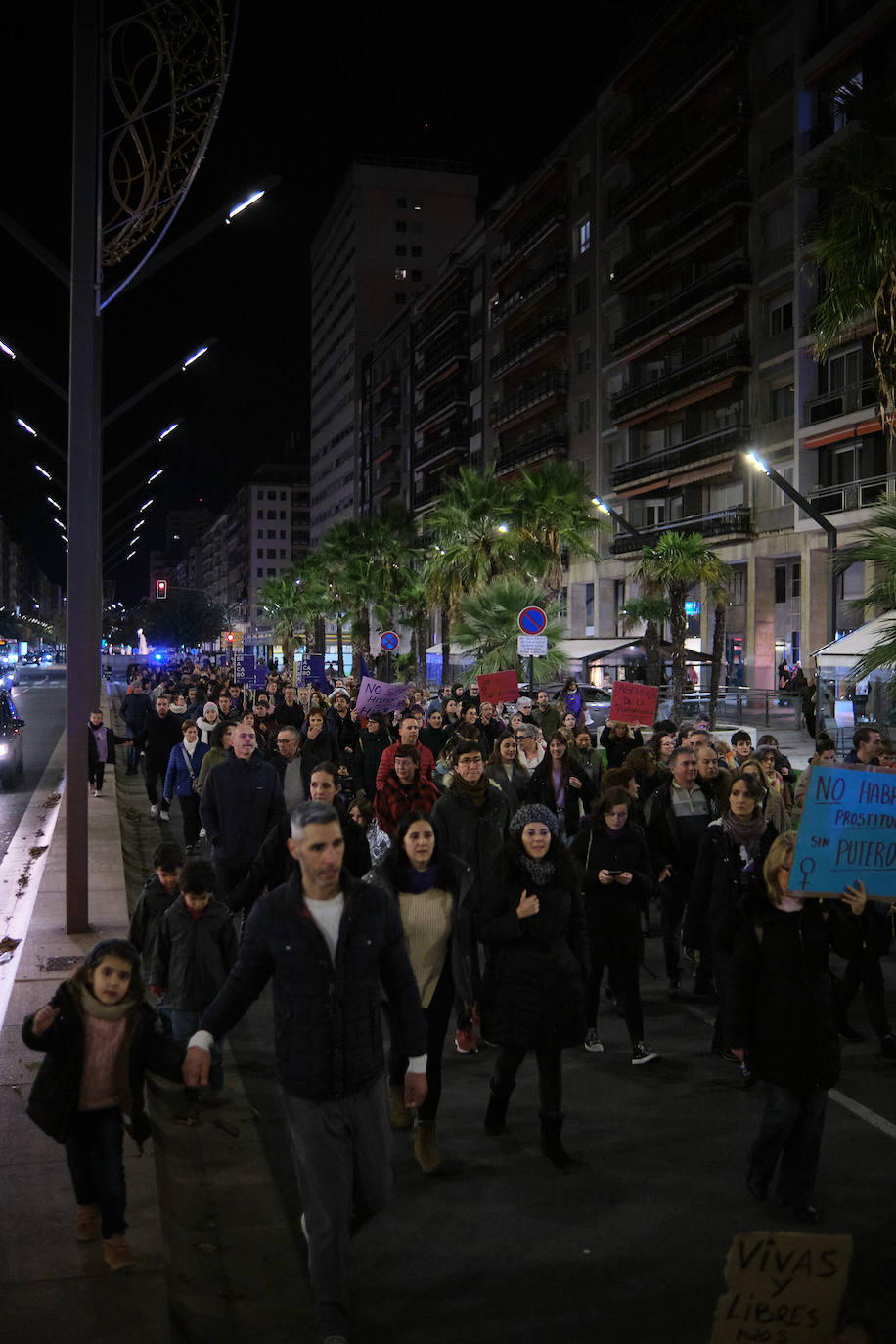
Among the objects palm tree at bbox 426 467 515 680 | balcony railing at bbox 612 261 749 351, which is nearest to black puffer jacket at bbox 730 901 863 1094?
palm tree at bbox 426 467 515 680

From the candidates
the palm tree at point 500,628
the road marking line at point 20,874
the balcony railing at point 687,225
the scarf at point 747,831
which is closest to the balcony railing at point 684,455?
the balcony railing at point 687,225

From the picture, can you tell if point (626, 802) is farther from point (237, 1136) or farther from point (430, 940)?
point (237, 1136)

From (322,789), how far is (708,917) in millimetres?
2485

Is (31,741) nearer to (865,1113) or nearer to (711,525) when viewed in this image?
(711,525)

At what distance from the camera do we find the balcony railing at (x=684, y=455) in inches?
1834

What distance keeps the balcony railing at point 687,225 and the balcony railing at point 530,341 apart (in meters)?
6.58

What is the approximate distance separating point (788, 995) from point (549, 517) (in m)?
28.8

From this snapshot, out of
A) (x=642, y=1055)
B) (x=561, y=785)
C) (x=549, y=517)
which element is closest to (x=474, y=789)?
(x=642, y=1055)

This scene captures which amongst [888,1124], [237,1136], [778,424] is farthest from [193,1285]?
[778,424]

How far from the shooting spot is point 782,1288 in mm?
3129

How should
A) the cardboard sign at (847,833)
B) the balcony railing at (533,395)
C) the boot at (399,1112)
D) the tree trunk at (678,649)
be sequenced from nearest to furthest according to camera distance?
the cardboard sign at (847,833) → the boot at (399,1112) → the tree trunk at (678,649) → the balcony railing at (533,395)

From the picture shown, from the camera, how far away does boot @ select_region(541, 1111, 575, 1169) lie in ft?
18.0

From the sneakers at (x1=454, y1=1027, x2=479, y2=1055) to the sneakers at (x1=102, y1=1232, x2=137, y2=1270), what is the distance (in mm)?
3040

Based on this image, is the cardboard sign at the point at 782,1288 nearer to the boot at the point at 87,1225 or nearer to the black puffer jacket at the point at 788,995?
the black puffer jacket at the point at 788,995
